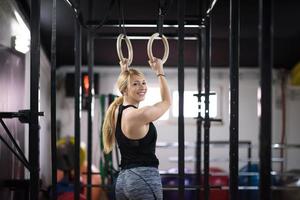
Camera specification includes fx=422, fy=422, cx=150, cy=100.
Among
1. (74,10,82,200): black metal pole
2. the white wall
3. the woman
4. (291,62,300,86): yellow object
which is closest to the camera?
the woman

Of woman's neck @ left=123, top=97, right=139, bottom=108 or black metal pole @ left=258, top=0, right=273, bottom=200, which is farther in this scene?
woman's neck @ left=123, top=97, right=139, bottom=108

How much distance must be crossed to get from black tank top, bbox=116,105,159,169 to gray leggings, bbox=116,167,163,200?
23 mm

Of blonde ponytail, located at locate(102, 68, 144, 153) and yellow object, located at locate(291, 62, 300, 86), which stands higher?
yellow object, located at locate(291, 62, 300, 86)

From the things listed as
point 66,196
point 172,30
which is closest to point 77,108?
point 172,30

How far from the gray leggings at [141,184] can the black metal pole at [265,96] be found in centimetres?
42

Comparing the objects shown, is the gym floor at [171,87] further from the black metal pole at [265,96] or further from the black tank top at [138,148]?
the black tank top at [138,148]

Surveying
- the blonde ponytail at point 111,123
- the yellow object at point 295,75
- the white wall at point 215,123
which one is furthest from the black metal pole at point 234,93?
the white wall at point 215,123

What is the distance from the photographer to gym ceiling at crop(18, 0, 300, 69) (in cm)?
248

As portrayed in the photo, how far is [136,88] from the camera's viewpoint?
1561 millimetres

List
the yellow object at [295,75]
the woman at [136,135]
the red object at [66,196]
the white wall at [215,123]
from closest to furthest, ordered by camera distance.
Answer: the woman at [136,135] < the red object at [66,196] < the yellow object at [295,75] < the white wall at [215,123]

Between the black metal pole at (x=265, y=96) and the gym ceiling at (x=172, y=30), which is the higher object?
the gym ceiling at (x=172, y=30)

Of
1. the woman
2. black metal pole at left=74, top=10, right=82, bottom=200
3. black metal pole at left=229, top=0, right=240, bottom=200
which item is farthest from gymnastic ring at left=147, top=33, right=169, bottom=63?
black metal pole at left=74, top=10, right=82, bottom=200

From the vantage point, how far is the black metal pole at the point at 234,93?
1675mm

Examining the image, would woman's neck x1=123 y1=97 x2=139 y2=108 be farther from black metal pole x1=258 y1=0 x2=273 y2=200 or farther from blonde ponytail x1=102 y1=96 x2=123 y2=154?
black metal pole x1=258 y1=0 x2=273 y2=200
